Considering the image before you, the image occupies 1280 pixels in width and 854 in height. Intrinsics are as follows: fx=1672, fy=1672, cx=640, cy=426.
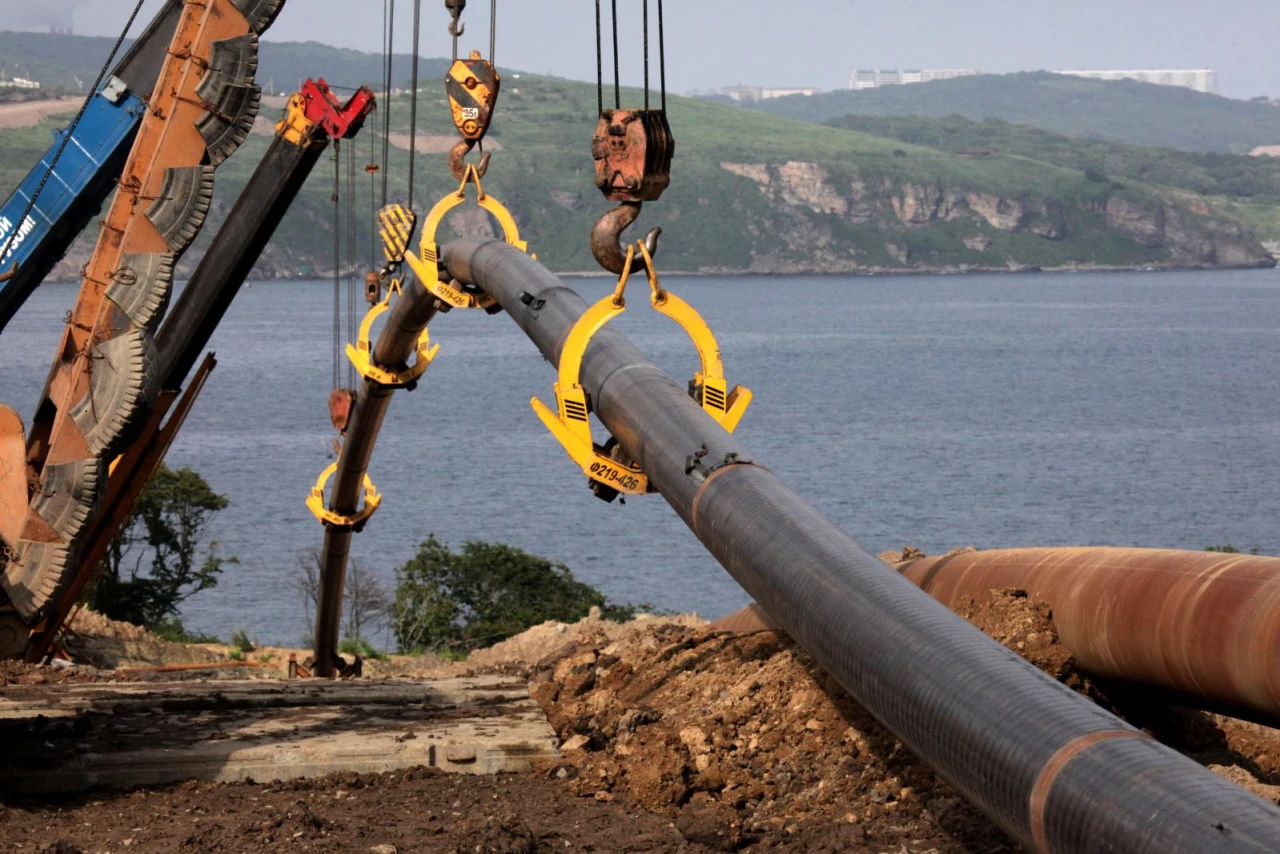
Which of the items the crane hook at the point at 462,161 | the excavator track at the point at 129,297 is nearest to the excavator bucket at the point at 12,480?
the excavator track at the point at 129,297

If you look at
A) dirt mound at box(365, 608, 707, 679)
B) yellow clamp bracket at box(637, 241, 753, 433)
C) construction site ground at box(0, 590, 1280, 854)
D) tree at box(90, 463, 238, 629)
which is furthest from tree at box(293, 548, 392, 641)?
yellow clamp bracket at box(637, 241, 753, 433)

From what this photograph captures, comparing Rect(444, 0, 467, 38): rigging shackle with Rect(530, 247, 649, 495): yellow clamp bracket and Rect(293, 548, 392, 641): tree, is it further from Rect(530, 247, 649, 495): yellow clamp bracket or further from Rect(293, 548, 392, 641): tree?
Rect(293, 548, 392, 641): tree

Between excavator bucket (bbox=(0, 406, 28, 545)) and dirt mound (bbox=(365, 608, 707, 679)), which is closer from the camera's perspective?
excavator bucket (bbox=(0, 406, 28, 545))

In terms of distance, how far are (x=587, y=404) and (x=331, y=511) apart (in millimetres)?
10748

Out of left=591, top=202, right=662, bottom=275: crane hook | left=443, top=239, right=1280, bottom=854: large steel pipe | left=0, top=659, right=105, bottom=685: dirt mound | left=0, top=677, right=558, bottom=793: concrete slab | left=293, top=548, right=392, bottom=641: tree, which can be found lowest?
left=293, top=548, right=392, bottom=641: tree

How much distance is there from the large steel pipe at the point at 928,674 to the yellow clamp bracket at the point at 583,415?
19 centimetres

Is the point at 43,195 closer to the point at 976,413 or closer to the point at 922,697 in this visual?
the point at 922,697

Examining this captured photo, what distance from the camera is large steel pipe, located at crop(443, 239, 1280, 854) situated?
6.42 meters

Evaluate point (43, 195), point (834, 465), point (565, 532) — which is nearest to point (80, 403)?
point (43, 195)

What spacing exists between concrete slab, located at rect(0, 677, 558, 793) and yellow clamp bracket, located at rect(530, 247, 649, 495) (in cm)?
207

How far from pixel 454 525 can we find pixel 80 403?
2659 inches

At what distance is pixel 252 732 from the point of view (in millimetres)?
12188

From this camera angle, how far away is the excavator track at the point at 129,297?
10.9 m

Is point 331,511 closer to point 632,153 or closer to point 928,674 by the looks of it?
point 632,153
